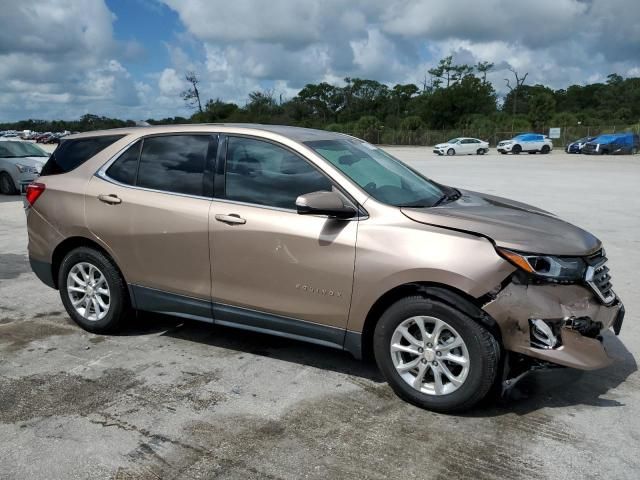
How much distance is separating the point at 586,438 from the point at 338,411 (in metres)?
1.46

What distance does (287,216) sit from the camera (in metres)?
4.00

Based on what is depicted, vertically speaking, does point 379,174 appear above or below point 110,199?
above

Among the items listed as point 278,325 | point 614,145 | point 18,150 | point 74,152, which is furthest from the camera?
point 614,145

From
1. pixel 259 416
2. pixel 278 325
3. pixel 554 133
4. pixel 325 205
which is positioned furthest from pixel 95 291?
pixel 554 133

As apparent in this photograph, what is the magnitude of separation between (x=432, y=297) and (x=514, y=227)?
694 millimetres

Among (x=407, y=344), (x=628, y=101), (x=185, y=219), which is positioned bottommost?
(x=407, y=344)

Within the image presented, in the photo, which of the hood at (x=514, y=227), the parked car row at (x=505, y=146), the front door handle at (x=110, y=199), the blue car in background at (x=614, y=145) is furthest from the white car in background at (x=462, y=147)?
the front door handle at (x=110, y=199)

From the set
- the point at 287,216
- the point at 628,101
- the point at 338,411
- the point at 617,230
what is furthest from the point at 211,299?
the point at 628,101

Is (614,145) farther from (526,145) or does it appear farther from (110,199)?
(110,199)

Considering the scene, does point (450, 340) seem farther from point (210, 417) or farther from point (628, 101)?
point (628, 101)

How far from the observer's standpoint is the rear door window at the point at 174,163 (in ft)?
14.6

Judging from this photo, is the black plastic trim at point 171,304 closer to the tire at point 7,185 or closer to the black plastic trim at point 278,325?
the black plastic trim at point 278,325

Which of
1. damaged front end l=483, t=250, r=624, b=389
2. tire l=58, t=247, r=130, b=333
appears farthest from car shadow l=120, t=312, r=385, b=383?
damaged front end l=483, t=250, r=624, b=389

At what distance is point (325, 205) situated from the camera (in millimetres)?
3730
